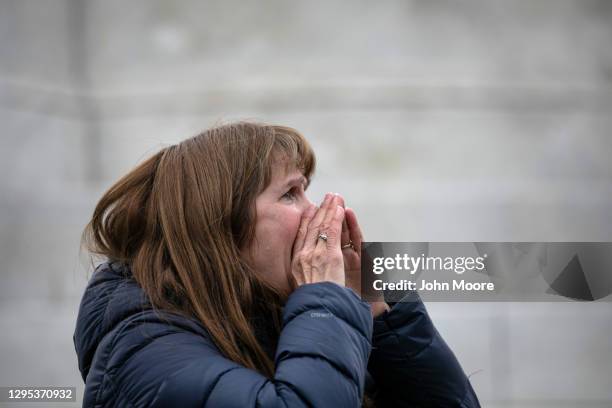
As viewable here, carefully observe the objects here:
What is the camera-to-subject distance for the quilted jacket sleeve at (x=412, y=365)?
60.4 inches

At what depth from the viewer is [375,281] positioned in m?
1.60

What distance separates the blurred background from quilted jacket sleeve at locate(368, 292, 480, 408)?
1.70 metres

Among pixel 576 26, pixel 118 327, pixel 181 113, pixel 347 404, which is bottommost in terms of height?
pixel 347 404

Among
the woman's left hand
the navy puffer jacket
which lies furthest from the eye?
the navy puffer jacket

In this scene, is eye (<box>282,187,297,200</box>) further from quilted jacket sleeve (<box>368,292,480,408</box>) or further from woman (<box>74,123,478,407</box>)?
quilted jacket sleeve (<box>368,292,480,408</box>)

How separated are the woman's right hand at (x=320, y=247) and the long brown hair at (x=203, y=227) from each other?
0.09 metres

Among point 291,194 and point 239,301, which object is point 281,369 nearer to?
point 239,301

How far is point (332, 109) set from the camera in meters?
3.47

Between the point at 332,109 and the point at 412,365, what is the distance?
2076 mm

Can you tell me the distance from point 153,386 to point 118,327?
0.45 feet

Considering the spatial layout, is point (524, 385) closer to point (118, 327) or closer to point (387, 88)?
point (387, 88)

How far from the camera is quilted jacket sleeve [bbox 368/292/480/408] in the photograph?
1533 millimetres

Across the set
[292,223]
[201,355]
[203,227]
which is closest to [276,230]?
[292,223]

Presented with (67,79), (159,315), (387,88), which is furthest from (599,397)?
(67,79)
